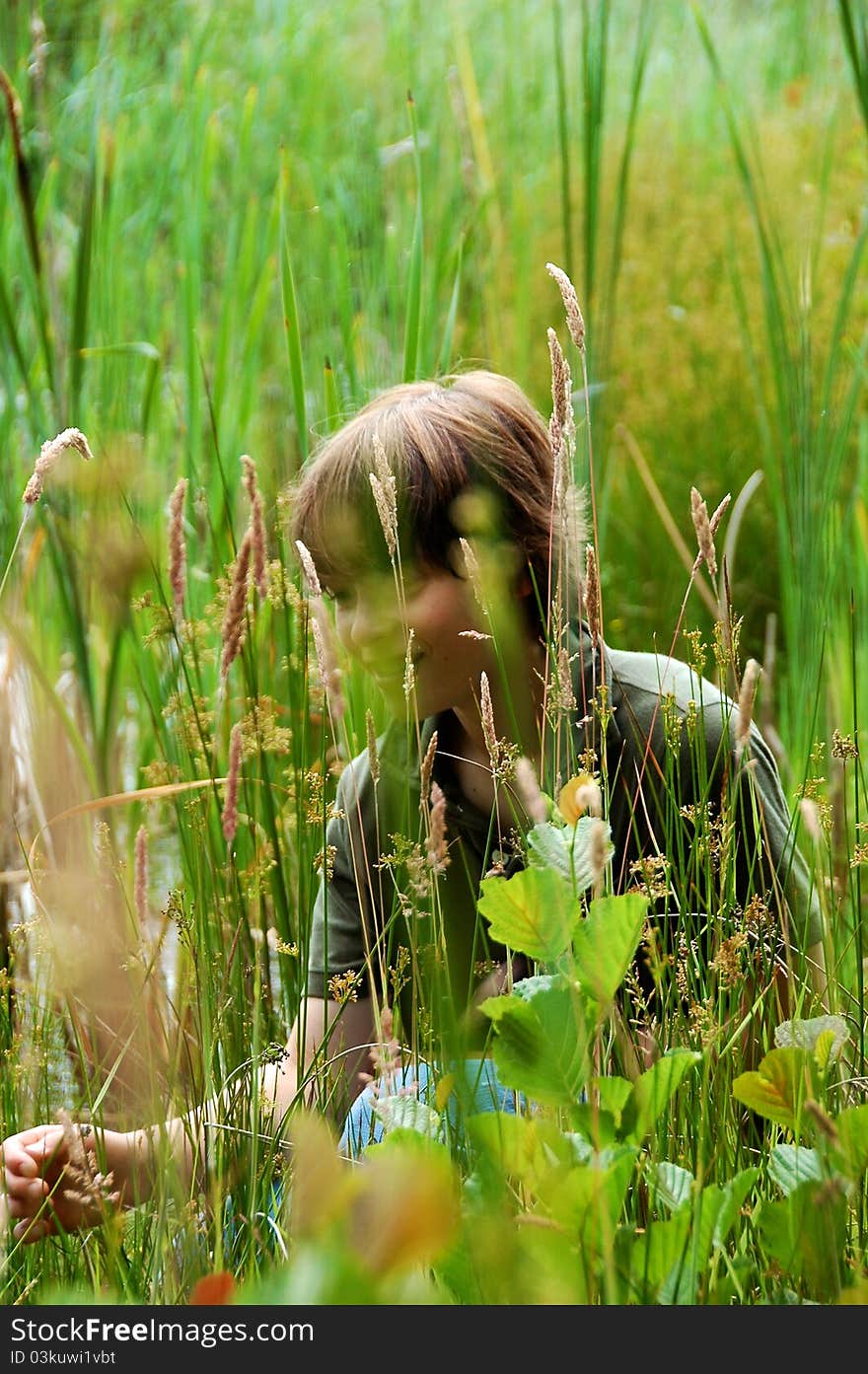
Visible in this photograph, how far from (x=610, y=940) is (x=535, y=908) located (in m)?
0.04

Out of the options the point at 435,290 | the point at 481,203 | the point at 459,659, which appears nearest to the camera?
the point at 459,659

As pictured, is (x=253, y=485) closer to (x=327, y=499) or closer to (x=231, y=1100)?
(x=231, y=1100)

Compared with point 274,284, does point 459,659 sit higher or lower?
lower

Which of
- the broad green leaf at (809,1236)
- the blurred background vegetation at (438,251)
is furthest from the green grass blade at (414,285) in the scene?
the broad green leaf at (809,1236)

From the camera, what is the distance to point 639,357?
3070 millimetres

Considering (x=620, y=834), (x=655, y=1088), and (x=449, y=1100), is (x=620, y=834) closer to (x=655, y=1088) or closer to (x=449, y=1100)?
(x=449, y=1100)

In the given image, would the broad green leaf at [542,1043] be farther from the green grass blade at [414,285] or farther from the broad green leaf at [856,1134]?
Result: the green grass blade at [414,285]

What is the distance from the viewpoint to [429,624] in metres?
1.22

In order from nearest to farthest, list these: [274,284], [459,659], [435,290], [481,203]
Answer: [459,659] → [481,203] → [435,290] → [274,284]

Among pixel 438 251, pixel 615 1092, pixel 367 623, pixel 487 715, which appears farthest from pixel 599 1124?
pixel 438 251

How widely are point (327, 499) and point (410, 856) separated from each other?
0.53 m

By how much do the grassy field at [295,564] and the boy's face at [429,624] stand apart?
2.8 inches
